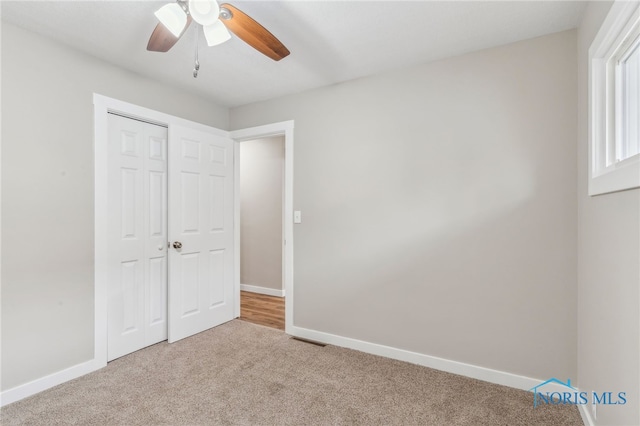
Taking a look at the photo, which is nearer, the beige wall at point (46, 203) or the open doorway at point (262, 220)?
the beige wall at point (46, 203)

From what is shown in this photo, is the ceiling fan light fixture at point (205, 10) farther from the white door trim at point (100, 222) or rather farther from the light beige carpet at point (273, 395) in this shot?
the light beige carpet at point (273, 395)

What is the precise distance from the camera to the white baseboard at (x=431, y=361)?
83.7 inches

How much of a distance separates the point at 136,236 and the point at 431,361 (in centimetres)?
270

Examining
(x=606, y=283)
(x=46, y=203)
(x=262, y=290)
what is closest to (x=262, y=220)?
(x=262, y=290)

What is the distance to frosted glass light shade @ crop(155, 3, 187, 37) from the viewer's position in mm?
1474

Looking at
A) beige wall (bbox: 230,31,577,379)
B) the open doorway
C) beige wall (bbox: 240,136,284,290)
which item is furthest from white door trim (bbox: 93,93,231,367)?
beige wall (bbox: 240,136,284,290)

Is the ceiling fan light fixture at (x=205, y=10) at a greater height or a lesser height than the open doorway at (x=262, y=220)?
greater

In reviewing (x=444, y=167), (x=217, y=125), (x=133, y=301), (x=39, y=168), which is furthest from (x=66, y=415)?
(x=444, y=167)

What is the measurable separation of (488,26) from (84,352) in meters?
3.66

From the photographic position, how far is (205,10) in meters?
1.49

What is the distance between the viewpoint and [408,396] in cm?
204

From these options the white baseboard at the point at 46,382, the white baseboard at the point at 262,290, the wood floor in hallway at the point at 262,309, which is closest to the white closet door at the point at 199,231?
the wood floor in hallway at the point at 262,309

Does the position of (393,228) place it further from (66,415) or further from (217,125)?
(66,415)

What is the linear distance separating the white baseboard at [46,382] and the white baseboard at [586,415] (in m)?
3.25
